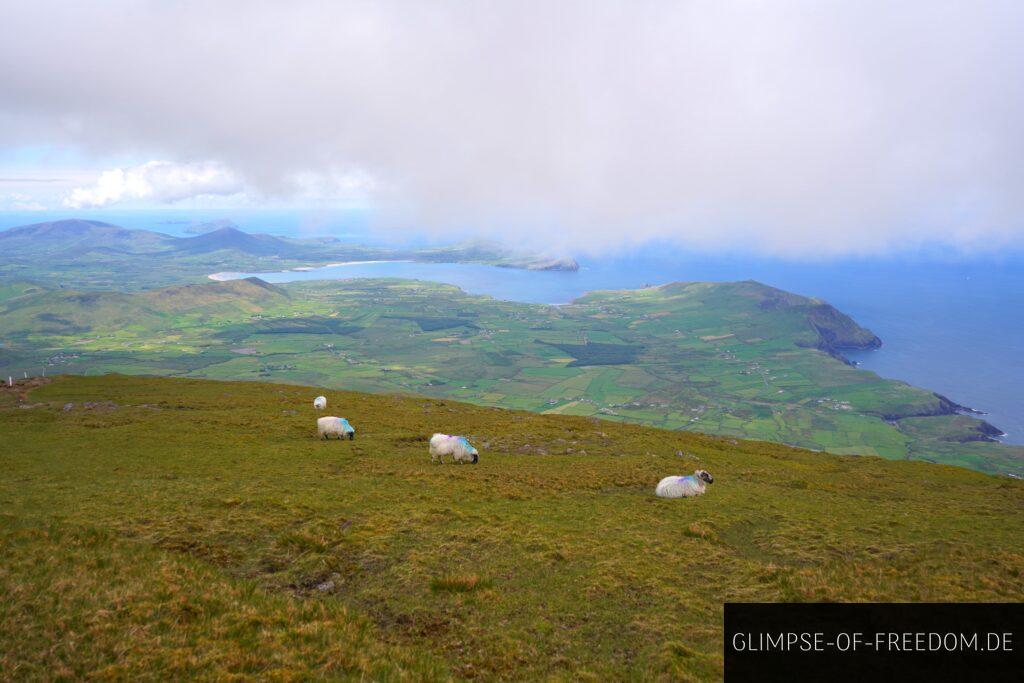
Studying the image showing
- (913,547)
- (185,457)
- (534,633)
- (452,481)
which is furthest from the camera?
(185,457)

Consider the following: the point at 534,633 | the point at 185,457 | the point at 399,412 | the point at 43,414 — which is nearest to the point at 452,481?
the point at 534,633

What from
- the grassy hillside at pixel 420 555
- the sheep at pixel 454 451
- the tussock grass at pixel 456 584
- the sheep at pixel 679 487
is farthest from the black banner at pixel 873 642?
the sheep at pixel 454 451

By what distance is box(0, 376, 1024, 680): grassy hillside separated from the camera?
991 centimetres

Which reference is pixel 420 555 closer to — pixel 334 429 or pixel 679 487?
pixel 679 487

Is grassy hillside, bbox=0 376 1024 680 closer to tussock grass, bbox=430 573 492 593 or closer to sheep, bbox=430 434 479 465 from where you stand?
tussock grass, bbox=430 573 492 593

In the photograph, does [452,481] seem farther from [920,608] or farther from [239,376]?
[239,376]

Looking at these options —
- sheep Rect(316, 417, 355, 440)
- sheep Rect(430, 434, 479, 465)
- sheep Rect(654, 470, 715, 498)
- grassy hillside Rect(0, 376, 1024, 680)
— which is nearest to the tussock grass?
grassy hillside Rect(0, 376, 1024, 680)

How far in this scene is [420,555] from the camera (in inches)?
616

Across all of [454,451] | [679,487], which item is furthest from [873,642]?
[454,451]

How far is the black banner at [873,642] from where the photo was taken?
10.1 metres

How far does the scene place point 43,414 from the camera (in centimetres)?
4047

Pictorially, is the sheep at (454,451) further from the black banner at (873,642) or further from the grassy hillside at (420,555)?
the black banner at (873,642)

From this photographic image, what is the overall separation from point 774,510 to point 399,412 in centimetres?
3766

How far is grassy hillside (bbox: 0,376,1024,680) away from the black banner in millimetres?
695
